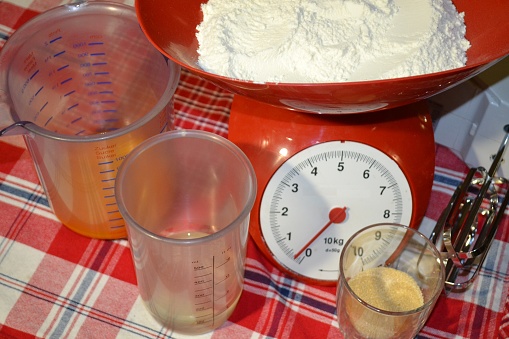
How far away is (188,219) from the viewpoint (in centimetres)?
81

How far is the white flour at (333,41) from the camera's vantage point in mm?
595

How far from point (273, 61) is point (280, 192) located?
158 millimetres

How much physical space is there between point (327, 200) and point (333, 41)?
0.18 metres

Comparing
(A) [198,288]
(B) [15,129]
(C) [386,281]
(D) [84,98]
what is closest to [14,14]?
(D) [84,98]

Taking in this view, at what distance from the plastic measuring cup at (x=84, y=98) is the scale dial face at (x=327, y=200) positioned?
0.53 feet

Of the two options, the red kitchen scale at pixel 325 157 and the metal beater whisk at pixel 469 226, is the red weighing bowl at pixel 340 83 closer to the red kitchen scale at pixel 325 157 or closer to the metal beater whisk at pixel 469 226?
the red kitchen scale at pixel 325 157

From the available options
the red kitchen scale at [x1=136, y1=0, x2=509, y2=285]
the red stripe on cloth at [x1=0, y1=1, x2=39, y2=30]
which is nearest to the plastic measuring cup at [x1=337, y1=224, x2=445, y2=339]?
the red kitchen scale at [x1=136, y1=0, x2=509, y2=285]

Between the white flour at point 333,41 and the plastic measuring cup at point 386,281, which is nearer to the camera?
the white flour at point 333,41

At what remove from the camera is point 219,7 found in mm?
666

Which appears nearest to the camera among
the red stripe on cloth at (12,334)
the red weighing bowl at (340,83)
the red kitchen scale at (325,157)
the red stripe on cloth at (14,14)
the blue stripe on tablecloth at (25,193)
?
the red weighing bowl at (340,83)

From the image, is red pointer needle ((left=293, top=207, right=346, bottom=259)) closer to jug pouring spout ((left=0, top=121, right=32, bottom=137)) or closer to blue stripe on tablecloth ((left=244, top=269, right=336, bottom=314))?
blue stripe on tablecloth ((left=244, top=269, right=336, bottom=314))

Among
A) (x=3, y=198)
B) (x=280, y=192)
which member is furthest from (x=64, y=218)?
(x=280, y=192)

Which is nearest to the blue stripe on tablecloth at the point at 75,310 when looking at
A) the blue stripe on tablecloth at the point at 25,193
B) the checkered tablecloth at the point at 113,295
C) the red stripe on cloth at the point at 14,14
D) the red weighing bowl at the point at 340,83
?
the checkered tablecloth at the point at 113,295

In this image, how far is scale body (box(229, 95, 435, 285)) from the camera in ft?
2.26
